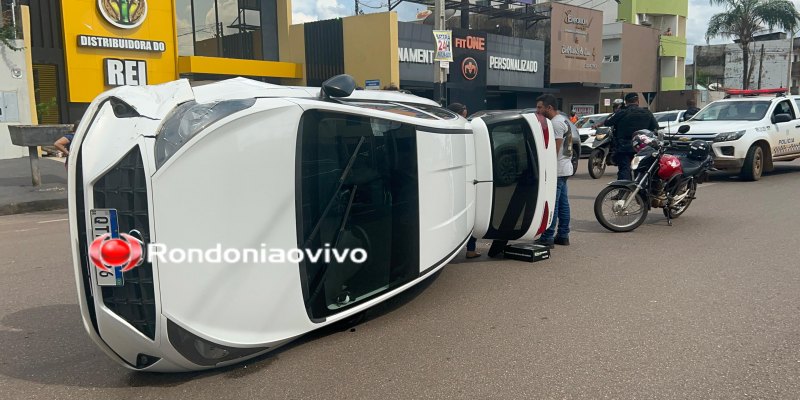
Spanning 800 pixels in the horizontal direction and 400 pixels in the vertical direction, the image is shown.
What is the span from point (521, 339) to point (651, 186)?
4.81 metres

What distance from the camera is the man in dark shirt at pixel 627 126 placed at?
9.80 meters

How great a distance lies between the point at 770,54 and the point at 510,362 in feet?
214

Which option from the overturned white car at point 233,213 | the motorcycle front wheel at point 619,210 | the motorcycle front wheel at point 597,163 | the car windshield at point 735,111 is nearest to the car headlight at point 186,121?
the overturned white car at point 233,213

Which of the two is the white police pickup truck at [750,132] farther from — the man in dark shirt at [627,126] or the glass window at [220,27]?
the glass window at [220,27]

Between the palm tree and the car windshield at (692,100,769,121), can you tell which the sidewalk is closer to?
the car windshield at (692,100,769,121)

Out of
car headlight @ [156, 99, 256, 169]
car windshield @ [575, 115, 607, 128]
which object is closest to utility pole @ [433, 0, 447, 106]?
car windshield @ [575, 115, 607, 128]

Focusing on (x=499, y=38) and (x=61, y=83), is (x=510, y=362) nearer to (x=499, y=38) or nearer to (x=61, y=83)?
(x=61, y=83)

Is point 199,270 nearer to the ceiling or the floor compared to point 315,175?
nearer to the floor

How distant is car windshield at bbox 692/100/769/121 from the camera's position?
13.7 metres

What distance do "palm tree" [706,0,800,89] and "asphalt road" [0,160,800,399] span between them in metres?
41.3

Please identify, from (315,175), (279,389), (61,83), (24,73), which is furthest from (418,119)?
(61,83)

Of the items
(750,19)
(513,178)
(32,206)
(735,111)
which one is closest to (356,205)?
(513,178)

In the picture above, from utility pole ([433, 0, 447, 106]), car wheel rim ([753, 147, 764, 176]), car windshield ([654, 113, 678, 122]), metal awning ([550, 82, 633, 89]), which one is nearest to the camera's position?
car wheel rim ([753, 147, 764, 176])

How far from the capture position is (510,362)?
3920 millimetres
